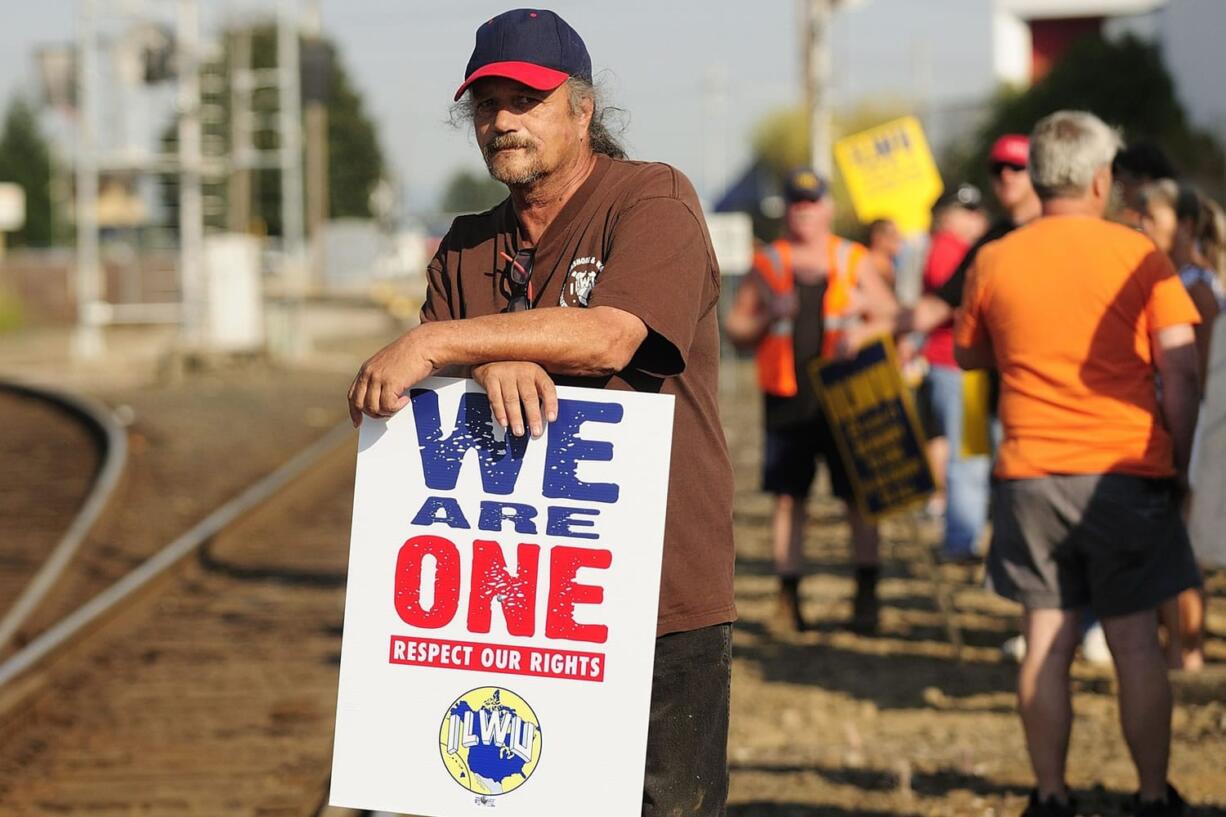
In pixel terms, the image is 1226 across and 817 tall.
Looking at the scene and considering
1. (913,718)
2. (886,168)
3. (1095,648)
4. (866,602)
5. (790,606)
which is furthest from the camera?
(886,168)

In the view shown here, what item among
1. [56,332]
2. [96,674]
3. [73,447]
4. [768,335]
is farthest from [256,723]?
[56,332]

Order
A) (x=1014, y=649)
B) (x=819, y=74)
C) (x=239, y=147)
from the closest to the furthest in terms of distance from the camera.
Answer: (x=1014, y=649) < (x=819, y=74) < (x=239, y=147)

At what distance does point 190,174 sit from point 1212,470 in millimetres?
25945

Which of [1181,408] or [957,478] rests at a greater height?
[957,478]

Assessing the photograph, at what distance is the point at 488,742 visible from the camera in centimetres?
348

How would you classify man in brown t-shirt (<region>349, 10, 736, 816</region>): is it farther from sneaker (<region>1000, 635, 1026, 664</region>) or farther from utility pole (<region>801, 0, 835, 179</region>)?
utility pole (<region>801, 0, 835, 179</region>)

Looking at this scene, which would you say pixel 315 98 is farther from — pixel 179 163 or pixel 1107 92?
pixel 1107 92

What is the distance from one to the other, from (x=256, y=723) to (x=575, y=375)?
4.48 m

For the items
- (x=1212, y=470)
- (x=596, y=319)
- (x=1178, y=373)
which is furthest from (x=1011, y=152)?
(x=596, y=319)

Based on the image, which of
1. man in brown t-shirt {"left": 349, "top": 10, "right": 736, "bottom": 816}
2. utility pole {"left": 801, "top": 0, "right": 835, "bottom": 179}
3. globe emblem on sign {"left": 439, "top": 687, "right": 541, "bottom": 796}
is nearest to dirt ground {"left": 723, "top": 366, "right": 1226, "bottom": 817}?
man in brown t-shirt {"left": 349, "top": 10, "right": 736, "bottom": 816}

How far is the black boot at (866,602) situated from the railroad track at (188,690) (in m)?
2.31

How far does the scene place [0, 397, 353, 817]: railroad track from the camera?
6.57 m

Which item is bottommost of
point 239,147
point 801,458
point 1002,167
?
point 801,458

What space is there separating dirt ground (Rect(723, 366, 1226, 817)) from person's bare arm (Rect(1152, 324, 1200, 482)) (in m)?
1.20
